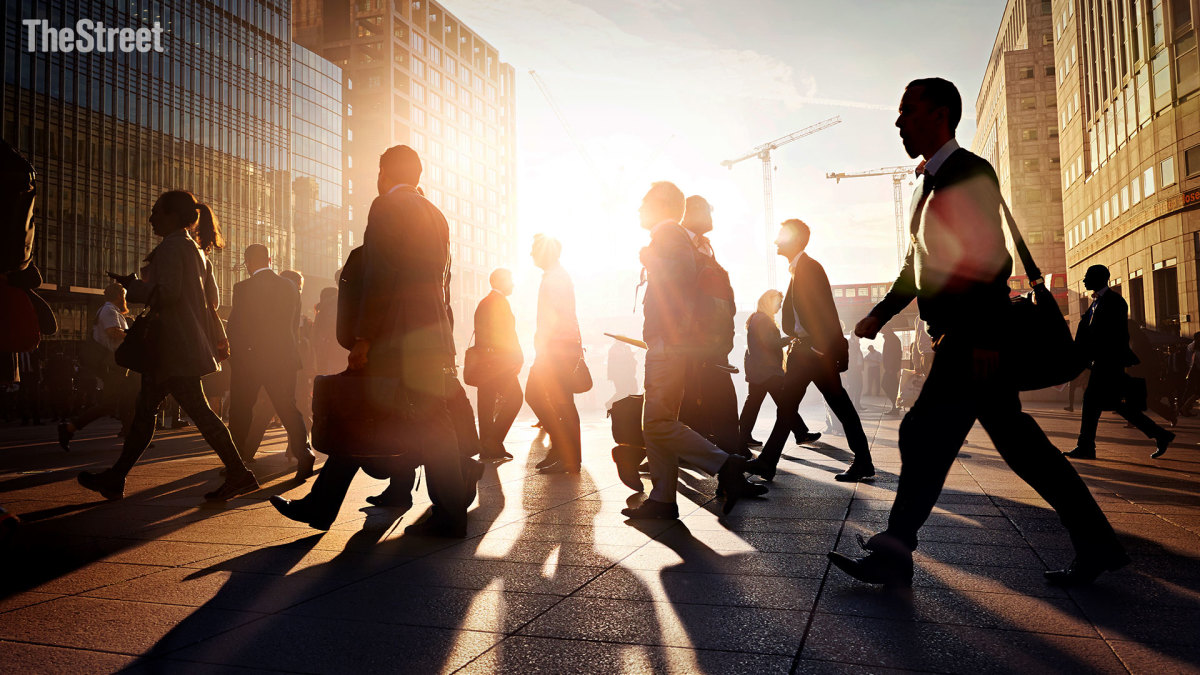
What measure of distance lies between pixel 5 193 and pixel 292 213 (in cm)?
6325

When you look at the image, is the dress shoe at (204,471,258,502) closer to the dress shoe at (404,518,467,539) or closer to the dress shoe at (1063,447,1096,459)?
the dress shoe at (404,518,467,539)

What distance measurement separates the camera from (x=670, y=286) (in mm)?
4539

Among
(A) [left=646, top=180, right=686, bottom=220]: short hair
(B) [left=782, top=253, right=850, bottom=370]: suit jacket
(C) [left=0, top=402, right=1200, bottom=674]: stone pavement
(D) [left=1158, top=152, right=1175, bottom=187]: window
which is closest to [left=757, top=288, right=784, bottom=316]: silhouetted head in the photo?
(B) [left=782, top=253, right=850, bottom=370]: suit jacket

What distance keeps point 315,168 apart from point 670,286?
6811cm

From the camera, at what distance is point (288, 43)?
206 feet

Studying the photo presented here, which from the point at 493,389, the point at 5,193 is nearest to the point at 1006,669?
the point at 5,193

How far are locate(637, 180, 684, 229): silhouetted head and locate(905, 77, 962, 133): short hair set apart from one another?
169cm

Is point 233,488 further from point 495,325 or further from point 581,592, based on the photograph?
point 581,592

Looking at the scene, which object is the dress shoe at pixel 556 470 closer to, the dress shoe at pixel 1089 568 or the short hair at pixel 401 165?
the short hair at pixel 401 165

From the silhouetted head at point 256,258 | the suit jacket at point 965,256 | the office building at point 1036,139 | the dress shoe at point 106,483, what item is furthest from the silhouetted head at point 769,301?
the office building at point 1036,139

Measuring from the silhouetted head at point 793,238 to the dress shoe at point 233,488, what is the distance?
3957mm

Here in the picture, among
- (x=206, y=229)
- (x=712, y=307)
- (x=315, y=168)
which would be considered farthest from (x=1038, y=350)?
(x=315, y=168)

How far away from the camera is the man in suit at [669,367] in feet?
14.7

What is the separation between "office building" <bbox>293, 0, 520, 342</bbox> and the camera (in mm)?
98250
